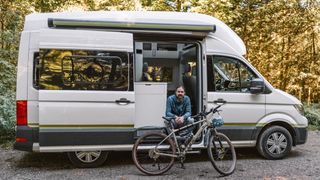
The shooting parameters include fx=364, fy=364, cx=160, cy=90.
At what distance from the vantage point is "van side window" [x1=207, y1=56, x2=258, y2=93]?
7051mm

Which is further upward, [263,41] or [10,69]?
[263,41]

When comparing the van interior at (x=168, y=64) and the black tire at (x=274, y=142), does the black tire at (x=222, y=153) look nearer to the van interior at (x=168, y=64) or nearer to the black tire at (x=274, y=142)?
the black tire at (x=274, y=142)

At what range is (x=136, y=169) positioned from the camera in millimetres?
6652

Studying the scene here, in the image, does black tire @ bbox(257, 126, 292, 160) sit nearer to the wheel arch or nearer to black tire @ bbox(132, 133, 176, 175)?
the wheel arch

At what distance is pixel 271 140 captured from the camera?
7309 millimetres

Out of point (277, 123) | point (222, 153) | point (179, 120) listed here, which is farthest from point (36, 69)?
point (277, 123)

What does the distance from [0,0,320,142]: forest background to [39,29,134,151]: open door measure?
611 cm

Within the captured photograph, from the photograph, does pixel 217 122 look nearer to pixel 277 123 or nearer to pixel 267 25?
pixel 277 123

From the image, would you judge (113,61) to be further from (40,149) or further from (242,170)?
(242,170)

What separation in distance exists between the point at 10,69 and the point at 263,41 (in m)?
10.4

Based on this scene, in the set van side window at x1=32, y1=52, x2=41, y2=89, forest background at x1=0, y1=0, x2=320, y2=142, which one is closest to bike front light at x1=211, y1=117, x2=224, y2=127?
van side window at x1=32, y1=52, x2=41, y2=89

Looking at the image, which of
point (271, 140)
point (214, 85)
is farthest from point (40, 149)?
point (271, 140)

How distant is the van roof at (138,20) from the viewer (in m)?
6.41

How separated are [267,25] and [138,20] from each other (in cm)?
1008
